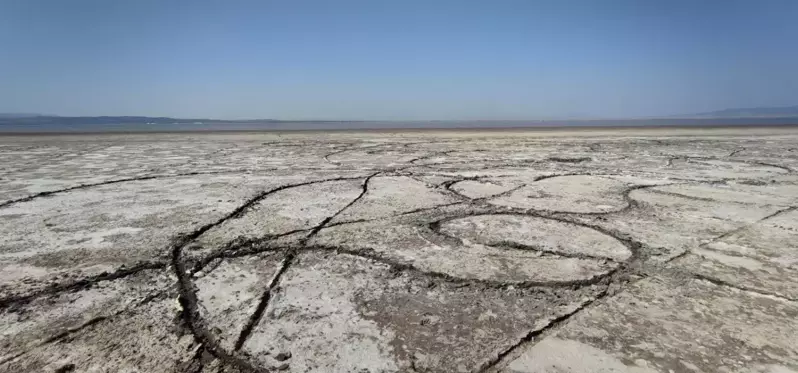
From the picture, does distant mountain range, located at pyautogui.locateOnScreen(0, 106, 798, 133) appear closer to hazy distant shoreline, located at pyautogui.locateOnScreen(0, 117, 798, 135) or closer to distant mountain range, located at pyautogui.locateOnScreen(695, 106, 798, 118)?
hazy distant shoreline, located at pyautogui.locateOnScreen(0, 117, 798, 135)

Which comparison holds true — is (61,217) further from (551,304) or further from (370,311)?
(551,304)

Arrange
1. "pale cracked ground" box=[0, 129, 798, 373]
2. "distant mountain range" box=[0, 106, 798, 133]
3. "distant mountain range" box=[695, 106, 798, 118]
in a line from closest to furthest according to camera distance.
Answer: "pale cracked ground" box=[0, 129, 798, 373]
"distant mountain range" box=[0, 106, 798, 133]
"distant mountain range" box=[695, 106, 798, 118]

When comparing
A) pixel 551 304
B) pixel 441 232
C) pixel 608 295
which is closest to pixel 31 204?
pixel 441 232

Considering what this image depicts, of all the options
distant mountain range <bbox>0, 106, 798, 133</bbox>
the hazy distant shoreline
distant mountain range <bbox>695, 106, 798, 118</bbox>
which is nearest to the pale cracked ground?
the hazy distant shoreline

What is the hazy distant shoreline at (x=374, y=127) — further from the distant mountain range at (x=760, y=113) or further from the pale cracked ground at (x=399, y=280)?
the distant mountain range at (x=760, y=113)

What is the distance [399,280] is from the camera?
1.65 m

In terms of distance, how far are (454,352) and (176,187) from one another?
3.15 m

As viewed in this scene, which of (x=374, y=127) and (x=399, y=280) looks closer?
(x=399, y=280)

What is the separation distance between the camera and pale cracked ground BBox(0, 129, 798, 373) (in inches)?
45.6

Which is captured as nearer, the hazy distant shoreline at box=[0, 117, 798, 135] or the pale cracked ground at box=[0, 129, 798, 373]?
the pale cracked ground at box=[0, 129, 798, 373]

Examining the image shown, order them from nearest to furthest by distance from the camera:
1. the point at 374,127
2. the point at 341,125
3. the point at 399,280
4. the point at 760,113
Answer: the point at 399,280 < the point at 374,127 < the point at 341,125 < the point at 760,113

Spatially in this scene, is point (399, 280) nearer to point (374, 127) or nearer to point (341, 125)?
point (374, 127)

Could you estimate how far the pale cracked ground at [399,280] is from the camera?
116cm

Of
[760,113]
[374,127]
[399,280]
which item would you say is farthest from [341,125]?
[760,113]
